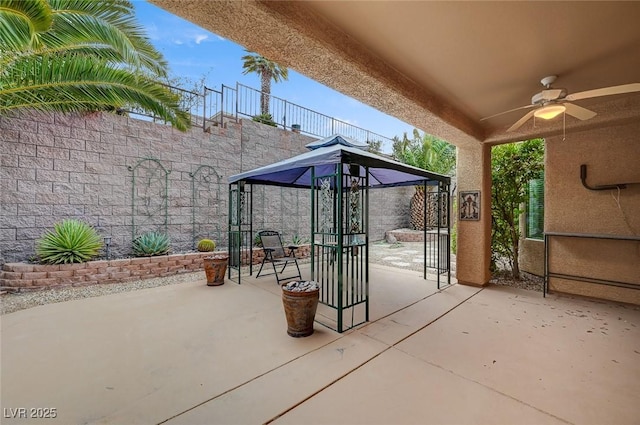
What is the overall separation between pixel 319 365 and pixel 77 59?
4.95 m

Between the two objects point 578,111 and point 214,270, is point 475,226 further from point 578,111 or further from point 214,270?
point 214,270

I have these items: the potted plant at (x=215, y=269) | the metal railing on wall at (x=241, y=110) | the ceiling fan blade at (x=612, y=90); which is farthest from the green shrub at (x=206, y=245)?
the ceiling fan blade at (x=612, y=90)

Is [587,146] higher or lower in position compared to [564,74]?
lower

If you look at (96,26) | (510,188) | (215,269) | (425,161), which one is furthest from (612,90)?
(425,161)

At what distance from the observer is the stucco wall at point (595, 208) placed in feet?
12.5

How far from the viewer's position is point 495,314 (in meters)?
3.42

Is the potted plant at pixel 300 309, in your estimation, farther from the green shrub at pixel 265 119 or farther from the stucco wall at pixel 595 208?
the green shrub at pixel 265 119

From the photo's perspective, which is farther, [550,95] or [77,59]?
[77,59]

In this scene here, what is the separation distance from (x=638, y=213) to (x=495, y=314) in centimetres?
264

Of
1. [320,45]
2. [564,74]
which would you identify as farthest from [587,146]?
[320,45]

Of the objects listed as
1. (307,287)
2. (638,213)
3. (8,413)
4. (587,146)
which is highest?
(587,146)

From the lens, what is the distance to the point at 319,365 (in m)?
2.26

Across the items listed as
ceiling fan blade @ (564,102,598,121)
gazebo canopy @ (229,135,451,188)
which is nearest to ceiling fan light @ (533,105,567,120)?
ceiling fan blade @ (564,102,598,121)

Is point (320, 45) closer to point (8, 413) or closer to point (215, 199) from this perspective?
point (8, 413)
